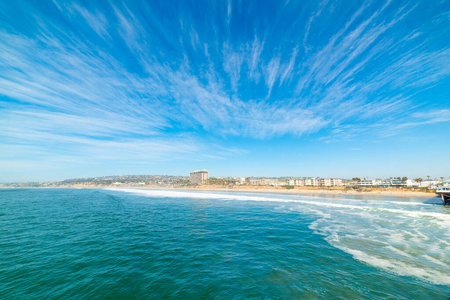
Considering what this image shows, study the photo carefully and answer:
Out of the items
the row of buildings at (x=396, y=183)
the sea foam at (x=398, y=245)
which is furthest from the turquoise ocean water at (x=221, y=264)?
the row of buildings at (x=396, y=183)

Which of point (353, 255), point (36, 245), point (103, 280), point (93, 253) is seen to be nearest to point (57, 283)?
point (103, 280)

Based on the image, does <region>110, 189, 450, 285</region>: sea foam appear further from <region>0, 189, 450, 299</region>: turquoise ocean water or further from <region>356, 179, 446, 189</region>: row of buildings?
<region>356, 179, 446, 189</region>: row of buildings

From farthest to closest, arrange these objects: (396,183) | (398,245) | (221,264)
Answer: (396,183) → (398,245) → (221,264)

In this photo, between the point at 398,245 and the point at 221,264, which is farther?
the point at 398,245

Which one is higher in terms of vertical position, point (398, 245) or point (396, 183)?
point (396, 183)

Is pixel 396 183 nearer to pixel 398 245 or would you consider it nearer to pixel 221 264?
pixel 398 245

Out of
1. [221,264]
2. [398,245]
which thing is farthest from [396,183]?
[221,264]

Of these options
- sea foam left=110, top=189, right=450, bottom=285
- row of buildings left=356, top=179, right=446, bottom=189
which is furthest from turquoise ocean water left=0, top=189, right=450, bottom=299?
row of buildings left=356, top=179, right=446, bottom=189

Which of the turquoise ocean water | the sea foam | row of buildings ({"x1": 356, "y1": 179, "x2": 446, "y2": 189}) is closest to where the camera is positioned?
the turquoise ocean water

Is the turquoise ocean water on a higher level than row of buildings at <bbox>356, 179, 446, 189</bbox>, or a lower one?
lower

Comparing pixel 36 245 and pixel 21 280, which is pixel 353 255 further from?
pixel 36 245

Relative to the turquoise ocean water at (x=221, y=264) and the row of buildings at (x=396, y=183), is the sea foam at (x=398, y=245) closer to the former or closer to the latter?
the turquoise ocean water at (x=221, y=264)
